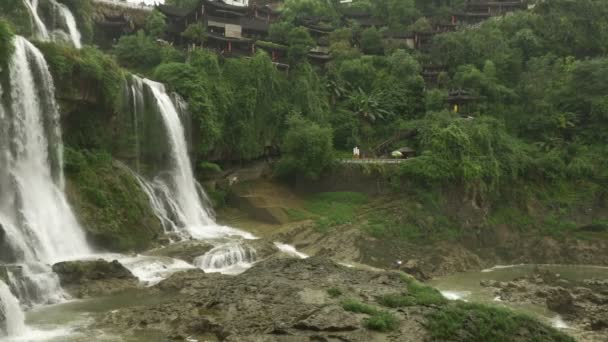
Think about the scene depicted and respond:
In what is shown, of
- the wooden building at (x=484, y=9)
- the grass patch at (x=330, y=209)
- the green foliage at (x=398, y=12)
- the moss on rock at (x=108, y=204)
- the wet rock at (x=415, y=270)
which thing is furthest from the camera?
the wooden building at (x=484, y=9)

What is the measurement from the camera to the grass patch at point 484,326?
14633 millimetres

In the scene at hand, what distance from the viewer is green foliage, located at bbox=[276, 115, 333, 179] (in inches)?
1425

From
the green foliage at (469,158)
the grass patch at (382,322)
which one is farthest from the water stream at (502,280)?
the grass patch at (382,322)

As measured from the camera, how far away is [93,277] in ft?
66.8

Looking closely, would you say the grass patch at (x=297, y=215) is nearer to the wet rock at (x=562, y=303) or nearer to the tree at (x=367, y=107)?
the wet rock at (x=562, y=303)

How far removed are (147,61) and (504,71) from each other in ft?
102

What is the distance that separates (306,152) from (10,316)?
74.2 feet

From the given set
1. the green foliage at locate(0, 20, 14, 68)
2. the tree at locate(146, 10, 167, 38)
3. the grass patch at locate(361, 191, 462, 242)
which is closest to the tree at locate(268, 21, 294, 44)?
the tree at locate(146, 10, 167, 38)

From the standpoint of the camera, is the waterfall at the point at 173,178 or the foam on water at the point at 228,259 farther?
the waterfall at the point at 173,178

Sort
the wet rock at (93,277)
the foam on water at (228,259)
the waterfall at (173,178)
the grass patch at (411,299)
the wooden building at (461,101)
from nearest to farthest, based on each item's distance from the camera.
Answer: the grass patch at (411,299)
the wet rock at (93,277)
the foam on water at (228,259)
the waterfall at (173,178)
the wooden building at (461,101)

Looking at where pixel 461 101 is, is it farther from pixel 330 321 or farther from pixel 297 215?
pixel 330 321

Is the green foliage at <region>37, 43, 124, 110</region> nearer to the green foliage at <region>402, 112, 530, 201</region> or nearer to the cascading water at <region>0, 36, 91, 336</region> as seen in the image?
the cascading water at <region>0, 36, 91, 336</region>

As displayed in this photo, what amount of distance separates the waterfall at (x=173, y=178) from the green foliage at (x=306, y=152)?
6.01 meters

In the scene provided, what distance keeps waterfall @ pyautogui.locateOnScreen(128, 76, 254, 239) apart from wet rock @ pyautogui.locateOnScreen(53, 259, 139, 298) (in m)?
8.33
